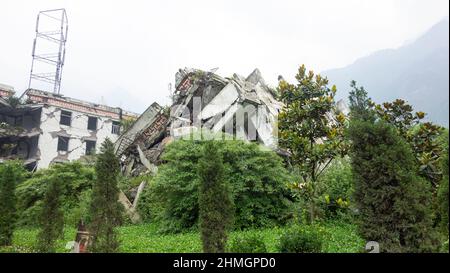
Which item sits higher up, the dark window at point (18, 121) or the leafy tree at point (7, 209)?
the dark window at point (18, 121)

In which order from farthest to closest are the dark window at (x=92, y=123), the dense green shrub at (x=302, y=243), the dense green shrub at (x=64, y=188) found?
the dark window at (x=92, y=123)
the dense green shrub at (x=64, y=188)
the dense green shrub at (x=302, y=243)

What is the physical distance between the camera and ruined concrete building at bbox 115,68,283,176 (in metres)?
15.7

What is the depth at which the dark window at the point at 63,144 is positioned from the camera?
32.0 metres

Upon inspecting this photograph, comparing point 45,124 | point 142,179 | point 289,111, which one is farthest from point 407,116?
point 45,124

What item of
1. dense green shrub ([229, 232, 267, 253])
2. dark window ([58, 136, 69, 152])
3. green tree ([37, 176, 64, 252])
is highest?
dark window ([58, 136, 69, 152])

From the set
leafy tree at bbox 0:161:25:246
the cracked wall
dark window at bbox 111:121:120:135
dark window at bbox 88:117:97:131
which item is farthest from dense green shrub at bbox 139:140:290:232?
dark window at bbox 111:121:120:135

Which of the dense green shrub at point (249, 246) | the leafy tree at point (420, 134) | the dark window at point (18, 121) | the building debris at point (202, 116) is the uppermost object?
the dark window at point (18, 121)

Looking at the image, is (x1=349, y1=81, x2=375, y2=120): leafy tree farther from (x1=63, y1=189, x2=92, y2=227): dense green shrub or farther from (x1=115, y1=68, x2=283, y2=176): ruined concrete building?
(x1=63, y1=189, x2=92, y2=227): dense green shrub

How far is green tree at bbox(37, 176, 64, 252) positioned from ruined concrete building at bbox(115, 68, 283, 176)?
20.1ft

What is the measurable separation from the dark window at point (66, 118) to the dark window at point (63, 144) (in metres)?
1.37

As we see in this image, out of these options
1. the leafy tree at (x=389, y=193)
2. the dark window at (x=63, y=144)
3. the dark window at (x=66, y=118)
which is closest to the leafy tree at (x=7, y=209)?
the leafy tree at (x=389, y=193)

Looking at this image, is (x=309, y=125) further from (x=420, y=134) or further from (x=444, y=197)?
(x=444, y=197)

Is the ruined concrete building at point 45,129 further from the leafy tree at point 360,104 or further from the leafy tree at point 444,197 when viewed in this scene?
the leafy tree at point 444,197
